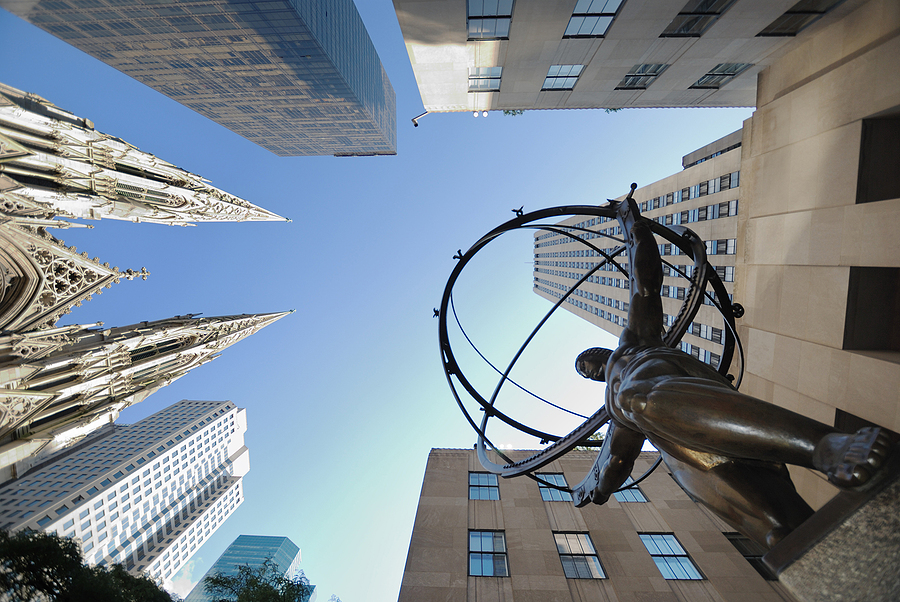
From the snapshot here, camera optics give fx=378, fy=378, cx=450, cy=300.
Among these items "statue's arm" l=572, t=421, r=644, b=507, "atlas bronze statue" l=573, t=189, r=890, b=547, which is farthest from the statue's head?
"statue's arm" l=572, t=421, r=644, b=507

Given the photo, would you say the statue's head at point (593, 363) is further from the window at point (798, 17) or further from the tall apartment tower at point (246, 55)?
the tall apartment tower at point (246, 55)

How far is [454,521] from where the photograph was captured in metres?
15.1

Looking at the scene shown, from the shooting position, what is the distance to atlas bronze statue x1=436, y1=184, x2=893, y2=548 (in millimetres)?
3268

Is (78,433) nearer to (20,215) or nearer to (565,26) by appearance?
(20,215)

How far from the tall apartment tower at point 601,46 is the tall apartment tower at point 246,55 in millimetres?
35305

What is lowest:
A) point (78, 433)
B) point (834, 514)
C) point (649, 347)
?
point (78, 433)

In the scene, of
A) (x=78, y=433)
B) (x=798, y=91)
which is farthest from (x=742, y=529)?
(x=78, y=433)

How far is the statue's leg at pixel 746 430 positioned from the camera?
292 cm

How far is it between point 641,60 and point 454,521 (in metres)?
20.3

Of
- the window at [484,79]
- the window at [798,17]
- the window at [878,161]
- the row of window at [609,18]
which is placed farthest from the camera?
the window at [484,79]

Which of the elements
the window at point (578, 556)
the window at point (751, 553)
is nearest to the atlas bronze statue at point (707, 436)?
the window at point (578, 556)

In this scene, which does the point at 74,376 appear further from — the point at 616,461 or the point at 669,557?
the point at 669,557

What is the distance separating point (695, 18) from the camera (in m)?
13.1

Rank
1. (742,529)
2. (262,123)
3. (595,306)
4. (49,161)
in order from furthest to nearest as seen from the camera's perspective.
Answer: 1. (262,123)
2. (595,306)
3. (49,161)
4. (742,529)
